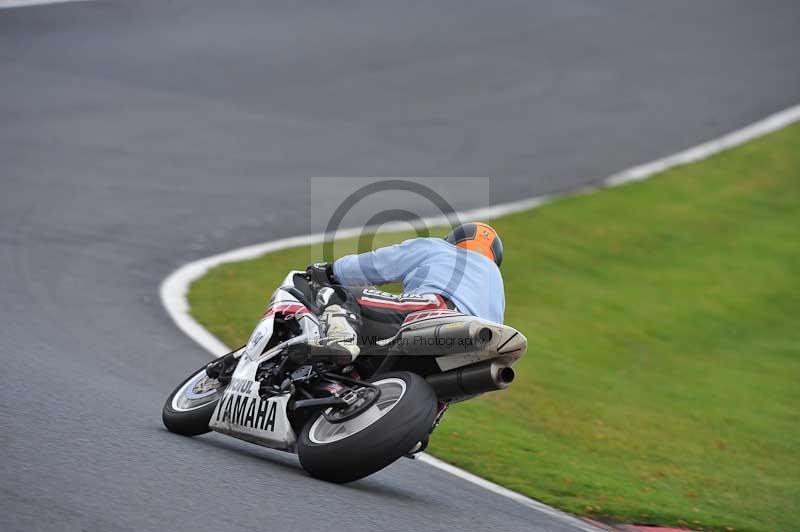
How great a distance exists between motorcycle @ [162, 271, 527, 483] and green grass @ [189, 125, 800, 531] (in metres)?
1.54

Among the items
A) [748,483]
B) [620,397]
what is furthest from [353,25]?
[748,483]

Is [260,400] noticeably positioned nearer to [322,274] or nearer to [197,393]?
[197,393]

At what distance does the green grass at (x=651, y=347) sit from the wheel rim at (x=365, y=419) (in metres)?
1.69

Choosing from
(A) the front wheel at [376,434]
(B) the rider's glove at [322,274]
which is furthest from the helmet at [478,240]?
(A) the front wheel at [376,434]

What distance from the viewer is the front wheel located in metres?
5.46

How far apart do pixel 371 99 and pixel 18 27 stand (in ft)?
20.3

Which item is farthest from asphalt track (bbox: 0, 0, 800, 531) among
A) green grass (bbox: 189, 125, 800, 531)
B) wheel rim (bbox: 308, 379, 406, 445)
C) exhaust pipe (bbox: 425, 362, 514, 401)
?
green grass (bbox: 189, 125, 800, 531)

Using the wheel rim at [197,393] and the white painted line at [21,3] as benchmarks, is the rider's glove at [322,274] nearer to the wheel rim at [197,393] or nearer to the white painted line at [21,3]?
the wheel rim at [197,393]

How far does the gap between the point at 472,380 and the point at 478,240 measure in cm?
95

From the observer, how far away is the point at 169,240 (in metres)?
12.4

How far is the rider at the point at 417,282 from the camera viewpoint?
19.6ft

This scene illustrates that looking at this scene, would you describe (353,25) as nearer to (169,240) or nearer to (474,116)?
(474,116)

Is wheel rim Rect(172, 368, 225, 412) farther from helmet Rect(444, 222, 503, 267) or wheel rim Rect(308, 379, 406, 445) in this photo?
helmet Rect(444, 222, 503, 267)

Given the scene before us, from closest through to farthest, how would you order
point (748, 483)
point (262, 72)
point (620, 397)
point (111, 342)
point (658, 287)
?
1. point (748, 483)
2. point (111, 342)
3. point (620, 397)
4. point (658, 287)
5. point (262, 72)
